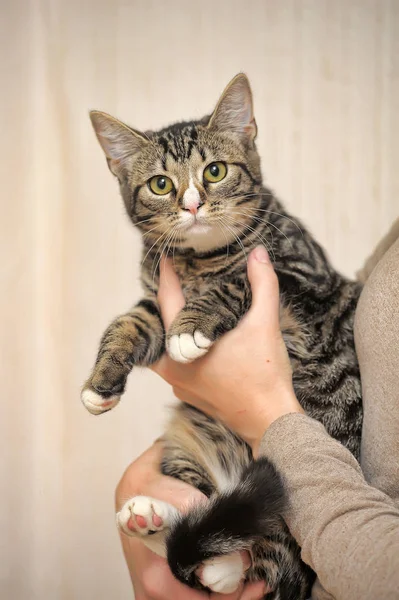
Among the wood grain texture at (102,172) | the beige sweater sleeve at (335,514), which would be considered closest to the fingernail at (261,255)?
the beige sweater sleeve at (335,514)

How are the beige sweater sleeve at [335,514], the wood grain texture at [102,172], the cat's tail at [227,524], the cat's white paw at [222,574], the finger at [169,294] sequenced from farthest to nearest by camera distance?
1. the wood grain texture at [102,172]
2. the finger at [169,294]
3. the cat's white paw at [222,574]
4. the cat's tail at [227,524]
5. the beige sweater sleeve at [335,514]

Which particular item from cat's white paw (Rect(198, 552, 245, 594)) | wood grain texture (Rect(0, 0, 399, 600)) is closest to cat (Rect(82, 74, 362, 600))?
cat's white paw (Rect(198, 552, 245, 594))

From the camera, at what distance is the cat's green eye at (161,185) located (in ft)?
3.97

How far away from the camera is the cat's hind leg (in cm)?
99

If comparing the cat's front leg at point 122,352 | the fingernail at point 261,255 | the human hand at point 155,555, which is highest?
the fingernail at point 261,255

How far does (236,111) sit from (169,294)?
0.43 metres

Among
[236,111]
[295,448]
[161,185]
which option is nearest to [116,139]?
[161,185]

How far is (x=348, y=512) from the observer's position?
0.71 meters

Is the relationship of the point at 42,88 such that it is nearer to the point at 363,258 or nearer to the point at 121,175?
the point at 121,175

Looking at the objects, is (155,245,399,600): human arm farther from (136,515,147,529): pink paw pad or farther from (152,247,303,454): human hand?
(136,515,147,529): pink paw pad

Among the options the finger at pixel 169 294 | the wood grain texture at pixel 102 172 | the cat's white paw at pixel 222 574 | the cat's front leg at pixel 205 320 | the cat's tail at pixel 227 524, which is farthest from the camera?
the wood grain texture at pixel 102 172

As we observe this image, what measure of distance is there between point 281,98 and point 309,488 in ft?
4.85

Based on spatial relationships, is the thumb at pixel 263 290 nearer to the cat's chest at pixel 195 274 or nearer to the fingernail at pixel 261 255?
the fingernail at pixel 261 255

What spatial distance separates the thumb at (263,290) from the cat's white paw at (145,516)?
38 cm
